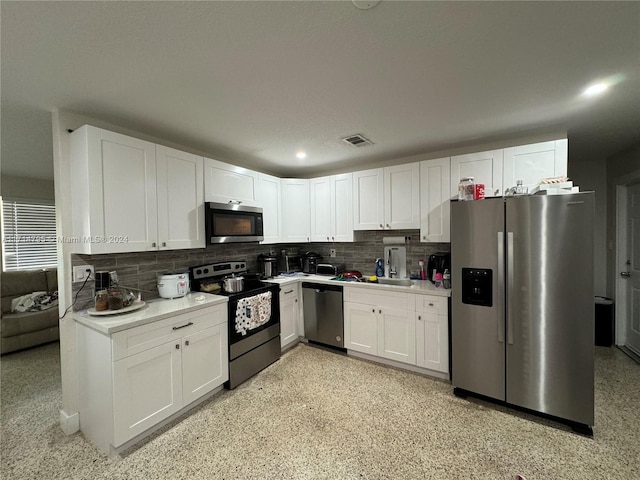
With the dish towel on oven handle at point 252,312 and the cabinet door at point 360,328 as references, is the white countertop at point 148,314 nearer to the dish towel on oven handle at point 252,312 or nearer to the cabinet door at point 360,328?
the dish towel on oven handle at point 252,312

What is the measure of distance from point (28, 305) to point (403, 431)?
16.3 feet

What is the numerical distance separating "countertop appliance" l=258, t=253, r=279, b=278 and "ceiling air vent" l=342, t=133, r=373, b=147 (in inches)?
71.0

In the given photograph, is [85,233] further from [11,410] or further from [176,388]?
[11,410]

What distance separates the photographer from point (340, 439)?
184cm

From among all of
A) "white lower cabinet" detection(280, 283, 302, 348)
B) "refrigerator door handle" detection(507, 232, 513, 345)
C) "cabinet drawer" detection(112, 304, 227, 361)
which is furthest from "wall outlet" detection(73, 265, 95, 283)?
"refrigerator door handle" detection(507, 232, 513, 345)

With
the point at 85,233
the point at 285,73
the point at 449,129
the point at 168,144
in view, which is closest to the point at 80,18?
the point at 285,73

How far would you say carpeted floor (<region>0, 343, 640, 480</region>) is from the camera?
5.24 feet

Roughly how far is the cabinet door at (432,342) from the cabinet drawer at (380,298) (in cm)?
17

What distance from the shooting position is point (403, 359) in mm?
2750

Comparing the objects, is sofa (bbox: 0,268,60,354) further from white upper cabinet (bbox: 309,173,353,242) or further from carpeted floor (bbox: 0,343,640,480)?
white upper cabinet (bbox: 309,173,353,242)

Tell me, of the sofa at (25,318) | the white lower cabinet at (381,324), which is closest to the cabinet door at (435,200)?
the white lower cabinet at (381,324)

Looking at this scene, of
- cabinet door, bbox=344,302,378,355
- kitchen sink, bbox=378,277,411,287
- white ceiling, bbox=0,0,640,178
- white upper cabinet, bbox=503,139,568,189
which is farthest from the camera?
kitchen sink, bbox=378,277,411,287

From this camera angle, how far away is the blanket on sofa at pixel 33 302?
139 inches

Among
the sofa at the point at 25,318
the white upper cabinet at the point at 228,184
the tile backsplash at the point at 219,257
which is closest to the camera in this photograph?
the tile backsplash at the point at 219,257
